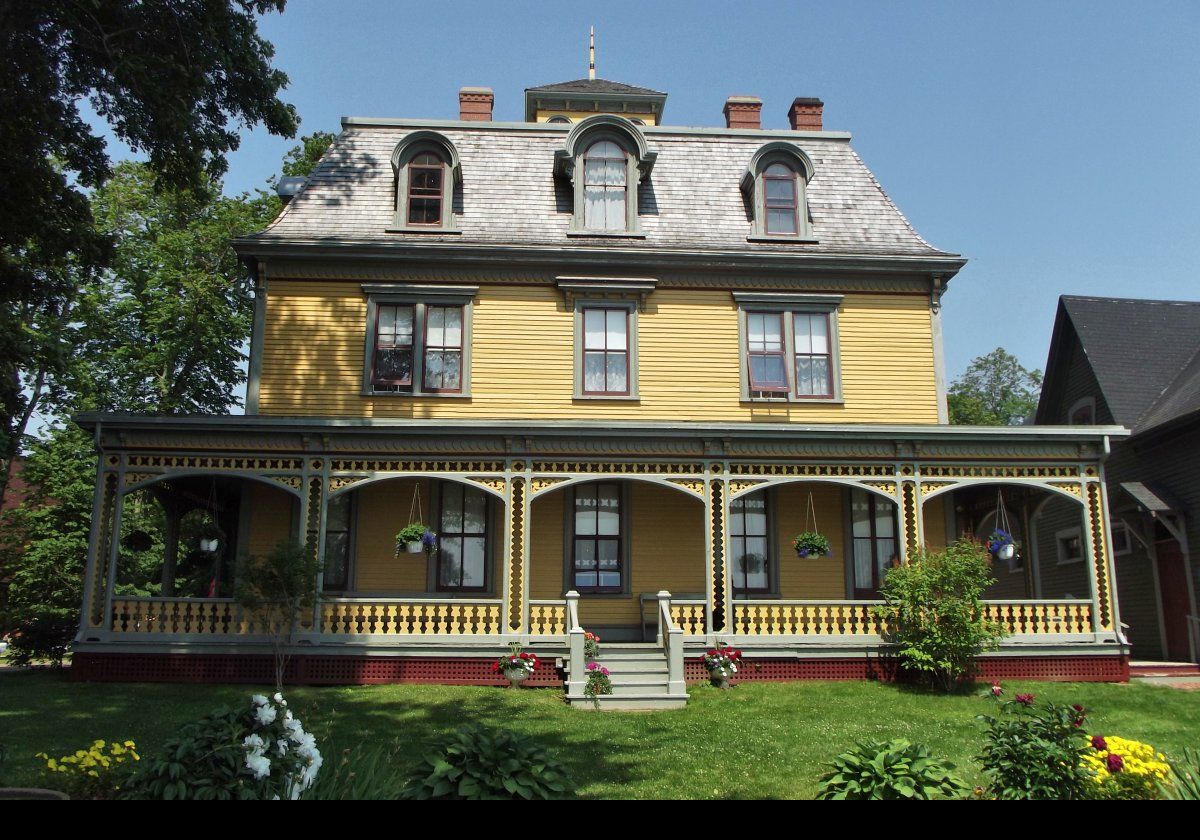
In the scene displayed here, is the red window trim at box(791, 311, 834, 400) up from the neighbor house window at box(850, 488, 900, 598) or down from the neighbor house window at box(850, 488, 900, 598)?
up

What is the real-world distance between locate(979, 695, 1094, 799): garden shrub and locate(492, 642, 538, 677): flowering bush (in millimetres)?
8639

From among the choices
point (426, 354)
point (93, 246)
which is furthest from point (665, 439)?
point (93, 246)

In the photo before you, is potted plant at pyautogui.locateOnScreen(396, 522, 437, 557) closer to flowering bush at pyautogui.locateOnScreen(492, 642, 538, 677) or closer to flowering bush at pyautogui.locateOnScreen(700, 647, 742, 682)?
flowering bush at pyautogui.locateOnScreen(492, 642, 538, 677)

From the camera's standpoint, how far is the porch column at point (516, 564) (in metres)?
15.2

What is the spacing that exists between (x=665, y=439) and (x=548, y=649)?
3.91 metres

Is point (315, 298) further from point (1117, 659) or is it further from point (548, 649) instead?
point (1117, 659)

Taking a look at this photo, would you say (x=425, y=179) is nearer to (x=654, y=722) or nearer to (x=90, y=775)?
(x=654, y=722)

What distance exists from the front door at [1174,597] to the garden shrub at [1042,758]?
13621mm

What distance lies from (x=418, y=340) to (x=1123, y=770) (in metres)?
13.9

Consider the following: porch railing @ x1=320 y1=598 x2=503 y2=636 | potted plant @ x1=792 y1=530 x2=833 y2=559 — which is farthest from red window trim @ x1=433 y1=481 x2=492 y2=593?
potted plant @ x1=792 y1=530 x2=833 y2=559

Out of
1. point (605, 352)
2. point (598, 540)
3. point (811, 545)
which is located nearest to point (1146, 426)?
point (811, 545)

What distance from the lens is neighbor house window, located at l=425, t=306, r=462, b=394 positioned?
58.4ft

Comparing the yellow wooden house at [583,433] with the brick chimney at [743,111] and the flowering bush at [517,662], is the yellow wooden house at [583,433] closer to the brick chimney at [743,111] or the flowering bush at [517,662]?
the flowering bush at [517,662]

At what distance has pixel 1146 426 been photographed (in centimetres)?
1950
